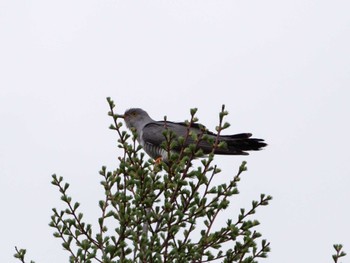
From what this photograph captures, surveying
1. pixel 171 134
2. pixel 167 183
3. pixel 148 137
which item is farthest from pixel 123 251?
pixel 148 137

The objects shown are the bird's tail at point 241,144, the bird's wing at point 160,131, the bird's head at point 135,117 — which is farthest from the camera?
the bird's head at point 135,117

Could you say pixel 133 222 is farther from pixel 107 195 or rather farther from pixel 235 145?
pixel 235 145

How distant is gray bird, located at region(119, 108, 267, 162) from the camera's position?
8891 millimetres

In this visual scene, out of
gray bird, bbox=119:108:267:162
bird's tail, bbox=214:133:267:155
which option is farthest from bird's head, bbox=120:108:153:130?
bird's tail, bbox=214:133:267:155

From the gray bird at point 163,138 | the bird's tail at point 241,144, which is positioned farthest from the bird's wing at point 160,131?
the bird's tail at point 241,144

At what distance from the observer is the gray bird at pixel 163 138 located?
350 inches

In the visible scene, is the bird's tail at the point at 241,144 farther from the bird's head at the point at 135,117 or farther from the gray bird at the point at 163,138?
the bird's head at the point at 135,117

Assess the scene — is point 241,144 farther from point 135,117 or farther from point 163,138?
point 135,117

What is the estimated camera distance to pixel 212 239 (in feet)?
20.3

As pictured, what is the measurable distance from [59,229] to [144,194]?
1155mm

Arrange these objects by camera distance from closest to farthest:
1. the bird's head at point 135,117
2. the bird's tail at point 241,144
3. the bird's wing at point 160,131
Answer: the bird's tail at point 241,144
the bird's wing at point 160,131
the bird's head at point 135,117

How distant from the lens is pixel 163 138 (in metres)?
9.73

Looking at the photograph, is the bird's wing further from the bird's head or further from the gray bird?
the bird's head

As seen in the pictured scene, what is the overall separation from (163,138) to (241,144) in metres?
1.38
